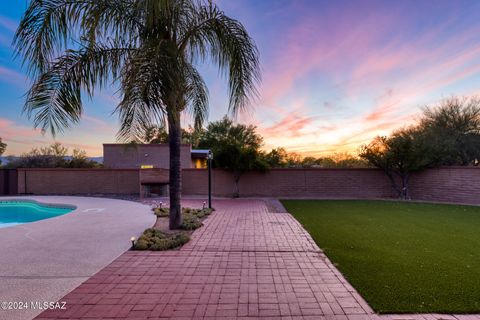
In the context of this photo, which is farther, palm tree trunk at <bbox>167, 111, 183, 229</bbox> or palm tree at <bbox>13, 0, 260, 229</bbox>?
palm tree trunk at <bbox>167, 111, 183, 229</bbox>

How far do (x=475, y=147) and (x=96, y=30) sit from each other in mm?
19087

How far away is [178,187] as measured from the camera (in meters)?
6.09

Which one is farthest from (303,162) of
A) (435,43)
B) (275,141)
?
(435,43)

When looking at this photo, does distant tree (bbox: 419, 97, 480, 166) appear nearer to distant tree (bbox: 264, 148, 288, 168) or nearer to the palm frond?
distant tree (bbox: 264, 148, 288, 168)

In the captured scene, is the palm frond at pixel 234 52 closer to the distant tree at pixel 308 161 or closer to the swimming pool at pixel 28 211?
the swimming pool at pixel 28 211

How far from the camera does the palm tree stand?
3902 mm

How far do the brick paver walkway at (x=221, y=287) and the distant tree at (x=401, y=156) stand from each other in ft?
32.5

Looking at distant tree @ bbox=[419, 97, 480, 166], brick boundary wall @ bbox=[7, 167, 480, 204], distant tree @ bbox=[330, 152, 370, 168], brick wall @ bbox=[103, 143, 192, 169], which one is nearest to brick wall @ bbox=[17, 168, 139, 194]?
brick boundary wall @ bbox=[7, 167, 480, 204]

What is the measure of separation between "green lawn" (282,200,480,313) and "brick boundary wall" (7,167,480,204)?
5683 millimetres

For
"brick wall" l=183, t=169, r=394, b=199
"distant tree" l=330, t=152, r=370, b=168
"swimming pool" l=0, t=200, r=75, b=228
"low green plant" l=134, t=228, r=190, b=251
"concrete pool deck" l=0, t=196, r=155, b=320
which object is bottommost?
"swimming pool" l=0, t=200, r=75, b=228

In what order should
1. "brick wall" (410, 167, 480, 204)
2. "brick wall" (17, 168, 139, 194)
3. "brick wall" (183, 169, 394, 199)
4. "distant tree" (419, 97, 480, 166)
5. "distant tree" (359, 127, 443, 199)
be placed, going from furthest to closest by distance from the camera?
1. "brick wall" (17, 168, 139, 194)
2. "distant tree" (419, 97, 480, 166)
3. "brick wall" (183, 169, 394, 199)
4. "distant tree" (359, 127, 443, 199)
5. "brick wall" (410, 167, 480, 204)

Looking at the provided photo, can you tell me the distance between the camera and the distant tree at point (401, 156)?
40.2ft

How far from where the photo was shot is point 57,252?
4559mm

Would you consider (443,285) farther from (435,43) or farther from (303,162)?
(303,162)
